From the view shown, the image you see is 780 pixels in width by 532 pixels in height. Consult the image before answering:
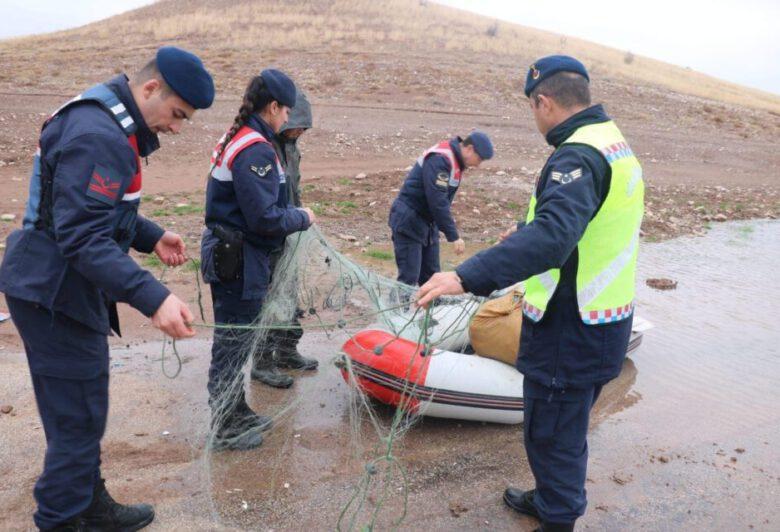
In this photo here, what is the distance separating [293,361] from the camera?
16.1 ft

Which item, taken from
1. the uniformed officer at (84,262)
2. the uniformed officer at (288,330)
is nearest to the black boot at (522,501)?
the uniformed officer at (288,330)

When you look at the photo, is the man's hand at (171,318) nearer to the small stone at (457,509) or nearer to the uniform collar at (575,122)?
the uniform collar at (575,122)

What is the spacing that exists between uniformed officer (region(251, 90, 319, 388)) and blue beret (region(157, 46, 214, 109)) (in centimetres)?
149

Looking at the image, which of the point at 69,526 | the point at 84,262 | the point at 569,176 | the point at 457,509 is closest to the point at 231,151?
the point at 84,262

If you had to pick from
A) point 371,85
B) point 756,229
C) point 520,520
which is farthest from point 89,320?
point 371,85

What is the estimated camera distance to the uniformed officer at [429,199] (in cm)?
541

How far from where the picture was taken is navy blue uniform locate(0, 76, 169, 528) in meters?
2.32

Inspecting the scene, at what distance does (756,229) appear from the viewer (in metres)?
11.1

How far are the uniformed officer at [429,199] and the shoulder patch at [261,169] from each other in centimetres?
216

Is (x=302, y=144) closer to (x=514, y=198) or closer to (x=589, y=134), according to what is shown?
(x=514, y=198)

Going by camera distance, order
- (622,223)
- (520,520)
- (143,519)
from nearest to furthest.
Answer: (622,223) < (143,519) < (520,520)

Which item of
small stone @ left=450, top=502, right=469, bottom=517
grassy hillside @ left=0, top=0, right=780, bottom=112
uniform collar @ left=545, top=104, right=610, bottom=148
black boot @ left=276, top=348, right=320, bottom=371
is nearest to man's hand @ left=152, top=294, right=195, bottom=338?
uniform collar @ left=545, top=104, right=610, bottom=148

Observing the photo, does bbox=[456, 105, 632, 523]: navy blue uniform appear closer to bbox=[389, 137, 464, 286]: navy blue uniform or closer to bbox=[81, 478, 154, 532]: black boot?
bbox=[81, 478, 154, 532]: black boot

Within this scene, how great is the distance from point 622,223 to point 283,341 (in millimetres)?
2853
